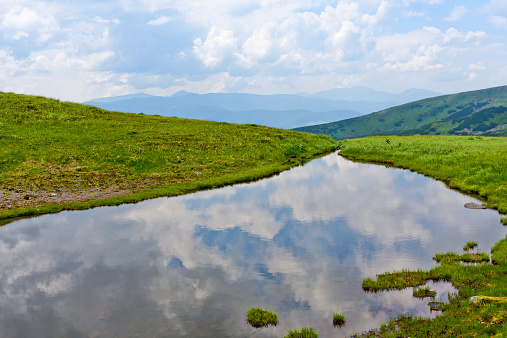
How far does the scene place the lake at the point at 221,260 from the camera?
489 inches

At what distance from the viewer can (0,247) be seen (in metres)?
19.6

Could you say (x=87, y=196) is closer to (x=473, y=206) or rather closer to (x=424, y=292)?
(x=424, y=292)

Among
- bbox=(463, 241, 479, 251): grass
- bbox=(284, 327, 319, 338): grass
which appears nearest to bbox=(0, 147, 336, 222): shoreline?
bbox=(284, 327, 319, 338): grass

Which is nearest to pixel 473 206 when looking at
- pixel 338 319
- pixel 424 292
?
pixel 424 292

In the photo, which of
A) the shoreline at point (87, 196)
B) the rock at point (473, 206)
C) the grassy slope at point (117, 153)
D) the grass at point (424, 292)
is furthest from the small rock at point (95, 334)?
the rock at point (473, 206)

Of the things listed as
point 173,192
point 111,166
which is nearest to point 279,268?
point 173,192

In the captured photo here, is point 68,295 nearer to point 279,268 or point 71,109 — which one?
point 279,268

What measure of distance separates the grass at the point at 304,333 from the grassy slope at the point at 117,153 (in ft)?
77.1

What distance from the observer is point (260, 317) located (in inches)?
486

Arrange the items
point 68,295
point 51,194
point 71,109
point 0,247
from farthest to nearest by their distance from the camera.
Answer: point 71,109, point 51,194, point 0,247, point 68,295

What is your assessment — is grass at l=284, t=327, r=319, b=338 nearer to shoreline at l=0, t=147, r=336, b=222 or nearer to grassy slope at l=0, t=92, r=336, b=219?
shoreline at l=0, t=147, r=336, b=222

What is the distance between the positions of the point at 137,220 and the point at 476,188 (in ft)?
111

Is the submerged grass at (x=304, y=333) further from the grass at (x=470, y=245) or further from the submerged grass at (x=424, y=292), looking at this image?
the grass at (x=470, y=245)

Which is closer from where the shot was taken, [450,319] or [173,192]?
[450,319]
